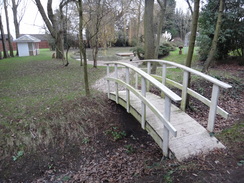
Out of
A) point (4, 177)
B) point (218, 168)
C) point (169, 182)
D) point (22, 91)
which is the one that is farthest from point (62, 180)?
point (22, 91)

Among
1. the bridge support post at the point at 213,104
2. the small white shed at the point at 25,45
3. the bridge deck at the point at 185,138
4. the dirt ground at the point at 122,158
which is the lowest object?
the dirt ground at the point at 122,158

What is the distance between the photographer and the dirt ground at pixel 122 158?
8.71 ft

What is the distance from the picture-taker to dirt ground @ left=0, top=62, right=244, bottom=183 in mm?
2654

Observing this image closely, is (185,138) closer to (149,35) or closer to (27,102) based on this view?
(27,102)

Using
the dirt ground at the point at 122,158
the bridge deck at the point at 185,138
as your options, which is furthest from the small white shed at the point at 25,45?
the bridge deck at the point at 185,138

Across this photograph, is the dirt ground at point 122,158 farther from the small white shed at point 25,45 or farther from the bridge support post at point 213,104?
the small white shed at point 25,45

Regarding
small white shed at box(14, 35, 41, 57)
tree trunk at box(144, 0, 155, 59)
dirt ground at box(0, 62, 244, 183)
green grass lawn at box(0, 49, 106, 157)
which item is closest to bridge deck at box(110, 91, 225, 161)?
dirt ground at box(0, 62, 244, 183)

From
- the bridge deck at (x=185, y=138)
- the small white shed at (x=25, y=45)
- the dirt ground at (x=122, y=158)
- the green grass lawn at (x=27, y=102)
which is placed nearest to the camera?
the dirt ground at (x=122, y=158)

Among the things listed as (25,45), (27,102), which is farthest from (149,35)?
(25,45)

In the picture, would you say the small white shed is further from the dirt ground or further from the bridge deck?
the bridge deck

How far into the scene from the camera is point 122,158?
401cm

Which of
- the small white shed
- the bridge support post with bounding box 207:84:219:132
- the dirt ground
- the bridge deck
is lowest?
the dirt ground

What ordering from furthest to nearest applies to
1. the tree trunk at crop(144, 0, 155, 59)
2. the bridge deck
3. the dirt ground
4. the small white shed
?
the small white shed, the tree trunk at crop(144, 0, 155, 59), the bridge deck, the dirt ground

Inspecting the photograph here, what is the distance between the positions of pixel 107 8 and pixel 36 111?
6.28m
